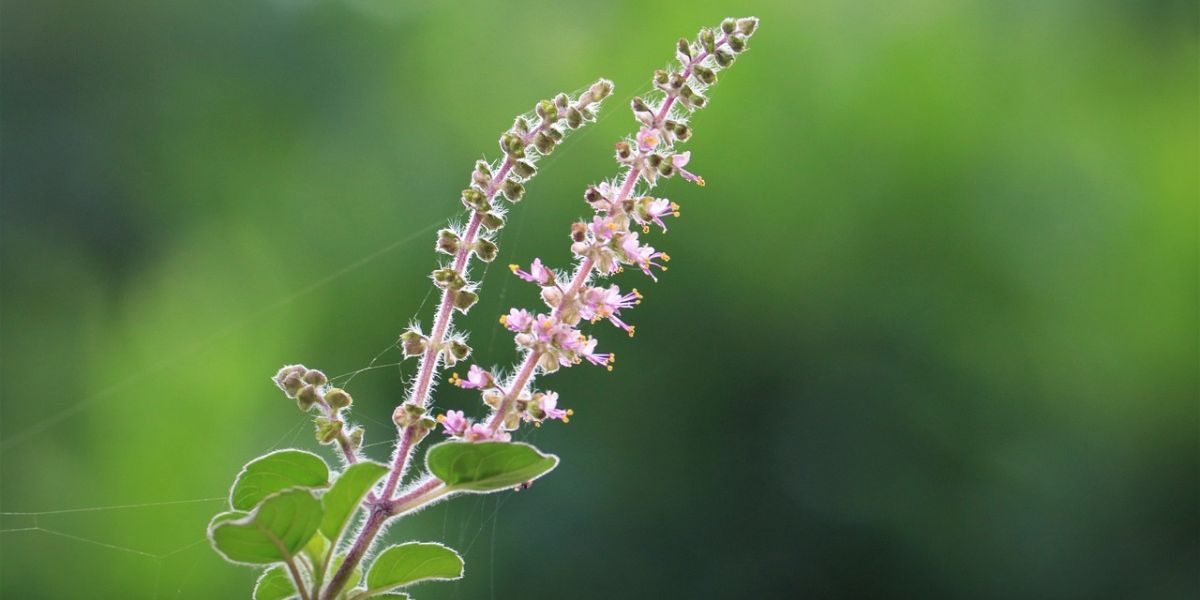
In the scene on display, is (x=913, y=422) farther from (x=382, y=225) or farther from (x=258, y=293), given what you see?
(x=258, y=293)

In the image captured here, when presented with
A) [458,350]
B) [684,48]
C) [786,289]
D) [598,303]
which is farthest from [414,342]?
[786,289]

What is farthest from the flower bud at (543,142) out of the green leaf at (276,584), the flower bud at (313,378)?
the green leaf at (276,584)

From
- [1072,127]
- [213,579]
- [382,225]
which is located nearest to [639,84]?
[382,225]

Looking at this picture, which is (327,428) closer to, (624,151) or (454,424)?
(454,424)

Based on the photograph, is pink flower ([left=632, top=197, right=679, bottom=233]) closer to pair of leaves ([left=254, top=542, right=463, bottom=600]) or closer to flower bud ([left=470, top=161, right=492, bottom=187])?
flower bud ([left=470, top=161, right=492, bottom=187])

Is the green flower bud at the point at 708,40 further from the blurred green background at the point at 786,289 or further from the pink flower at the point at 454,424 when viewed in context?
the blurred green background at the point at 786,289

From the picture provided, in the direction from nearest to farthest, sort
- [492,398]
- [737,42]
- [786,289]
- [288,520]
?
1. [288,520]
2. [492,398]
3. [737,42]
4. [786,289]

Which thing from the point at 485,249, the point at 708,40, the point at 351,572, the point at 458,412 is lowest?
the point at 351,572
